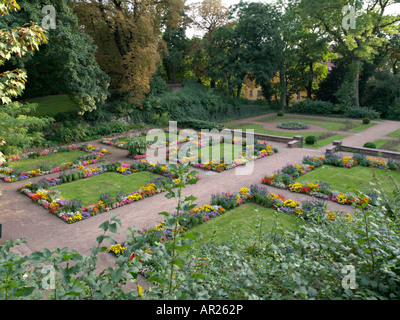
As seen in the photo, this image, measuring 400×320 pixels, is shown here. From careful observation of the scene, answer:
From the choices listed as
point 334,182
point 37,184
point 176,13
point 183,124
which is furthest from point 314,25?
point 37,184

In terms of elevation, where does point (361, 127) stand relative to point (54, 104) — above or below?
below

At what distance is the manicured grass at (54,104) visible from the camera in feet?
66.9

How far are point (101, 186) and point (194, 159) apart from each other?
165 inches

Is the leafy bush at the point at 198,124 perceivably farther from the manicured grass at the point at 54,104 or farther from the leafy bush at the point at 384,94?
the leafy bush at the point at 384,94

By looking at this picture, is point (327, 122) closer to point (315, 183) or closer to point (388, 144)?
point (388, 144)

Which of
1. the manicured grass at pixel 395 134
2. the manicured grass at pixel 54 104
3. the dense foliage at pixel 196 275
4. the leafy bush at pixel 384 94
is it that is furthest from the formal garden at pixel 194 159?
the manicured grass at pixel 395 134

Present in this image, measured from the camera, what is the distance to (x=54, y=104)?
2231 centimetres

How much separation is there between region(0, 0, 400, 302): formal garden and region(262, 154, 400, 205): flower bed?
0.07 meters

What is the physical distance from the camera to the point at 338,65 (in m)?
30.7

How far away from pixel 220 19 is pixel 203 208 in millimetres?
26458

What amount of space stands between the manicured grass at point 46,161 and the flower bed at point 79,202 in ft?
7.63

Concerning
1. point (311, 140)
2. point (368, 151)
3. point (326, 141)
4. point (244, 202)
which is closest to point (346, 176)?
point (368, 151)

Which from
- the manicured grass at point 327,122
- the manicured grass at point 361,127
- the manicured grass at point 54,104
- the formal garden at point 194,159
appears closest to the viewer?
the formal garden at point 194,159

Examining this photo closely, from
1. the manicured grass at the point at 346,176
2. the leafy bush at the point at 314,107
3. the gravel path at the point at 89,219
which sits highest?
the leafy bush at the point at 314,107
